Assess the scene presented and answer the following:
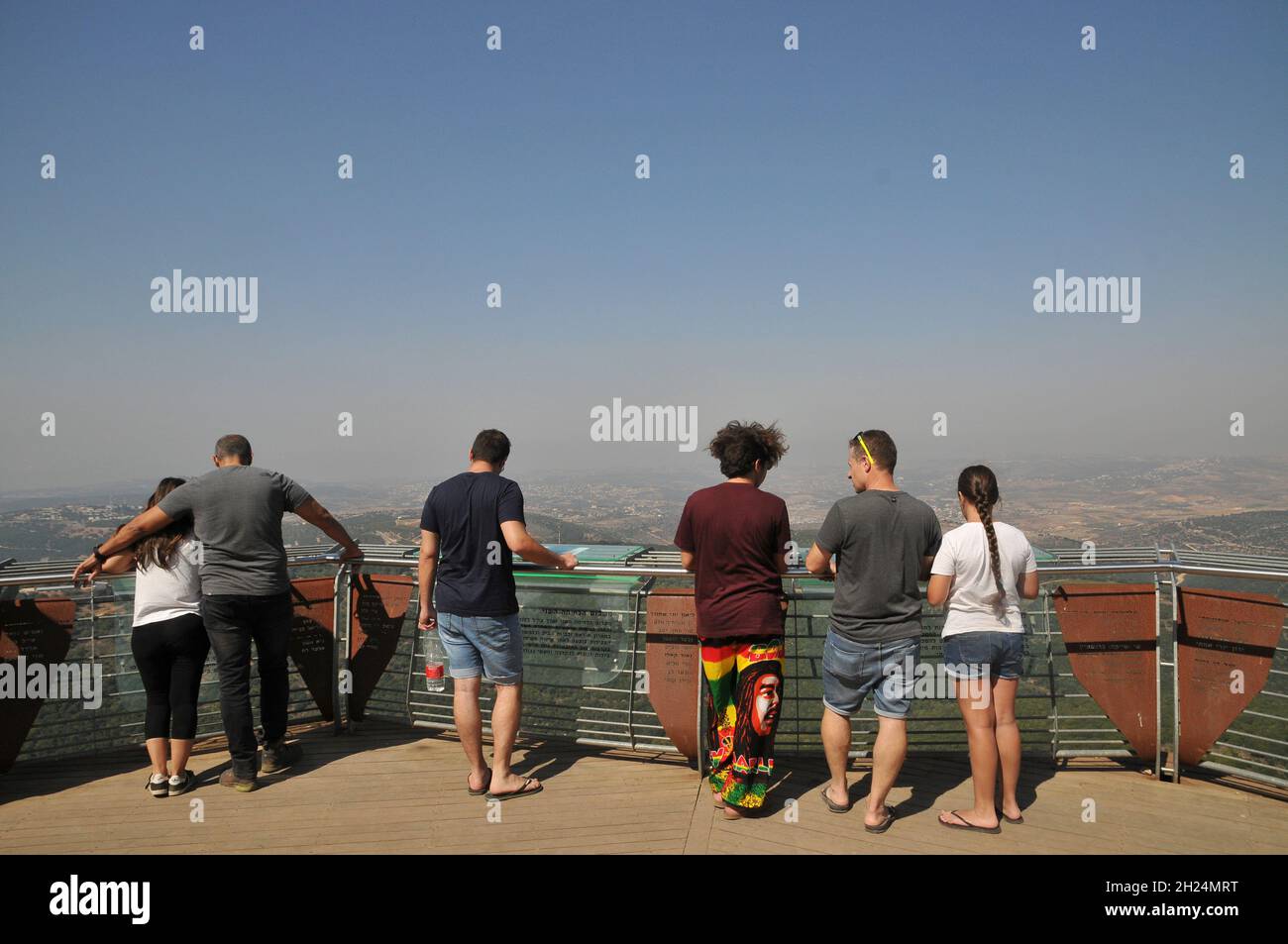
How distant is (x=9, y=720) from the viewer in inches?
165

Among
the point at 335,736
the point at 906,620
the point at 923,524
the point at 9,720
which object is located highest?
the point at 923,524

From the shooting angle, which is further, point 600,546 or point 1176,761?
point 600,546

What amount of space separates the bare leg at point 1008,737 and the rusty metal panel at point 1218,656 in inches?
53.5

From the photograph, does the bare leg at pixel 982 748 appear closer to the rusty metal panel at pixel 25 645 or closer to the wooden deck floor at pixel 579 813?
the wooden deck floor at pixel 579 813

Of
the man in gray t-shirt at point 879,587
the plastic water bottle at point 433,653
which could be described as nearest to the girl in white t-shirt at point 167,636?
the plastic water bottle at point 433,653

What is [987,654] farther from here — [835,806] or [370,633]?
[370,633]

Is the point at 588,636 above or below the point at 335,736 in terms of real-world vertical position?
above

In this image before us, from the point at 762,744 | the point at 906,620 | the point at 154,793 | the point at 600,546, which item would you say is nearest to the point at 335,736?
the point at 154,793

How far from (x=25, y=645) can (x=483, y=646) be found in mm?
2767

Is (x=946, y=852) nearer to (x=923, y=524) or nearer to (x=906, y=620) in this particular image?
(x=906, y=620)
